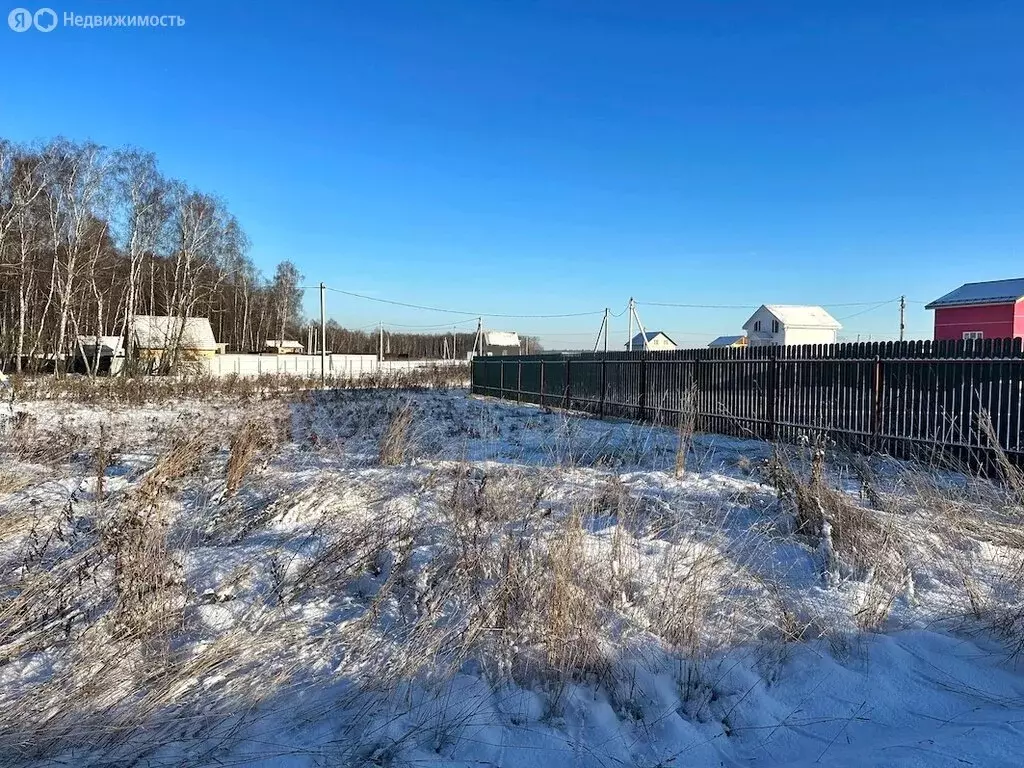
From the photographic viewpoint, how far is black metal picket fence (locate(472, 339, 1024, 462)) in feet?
20.8

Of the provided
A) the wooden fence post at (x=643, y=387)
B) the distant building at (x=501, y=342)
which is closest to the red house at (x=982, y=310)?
the wooden fence post at (x=643, y=387)

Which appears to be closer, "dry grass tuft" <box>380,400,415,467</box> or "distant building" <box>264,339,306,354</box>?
"dry grass tuft" <box>380,400,415,467</box>

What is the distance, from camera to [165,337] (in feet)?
109

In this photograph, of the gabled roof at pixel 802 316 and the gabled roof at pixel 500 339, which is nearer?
the gabled roof at pixel 802 316

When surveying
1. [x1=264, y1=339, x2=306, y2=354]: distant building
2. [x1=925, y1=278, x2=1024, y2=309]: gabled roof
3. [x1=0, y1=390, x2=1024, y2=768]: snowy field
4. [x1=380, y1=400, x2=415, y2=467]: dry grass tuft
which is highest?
[x1=925, y1=278, x2=1024, y2=309]: gabled roof

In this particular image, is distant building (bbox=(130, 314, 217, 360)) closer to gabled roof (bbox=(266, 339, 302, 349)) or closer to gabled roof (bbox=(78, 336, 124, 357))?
gabled roof (bbox=(78, 336, 124, 357))

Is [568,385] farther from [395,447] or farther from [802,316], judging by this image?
[802,316]

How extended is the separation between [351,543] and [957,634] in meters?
2.98

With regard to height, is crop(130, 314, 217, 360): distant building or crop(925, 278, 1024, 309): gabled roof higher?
crop(925, 278, 1024, 309): gabled roof

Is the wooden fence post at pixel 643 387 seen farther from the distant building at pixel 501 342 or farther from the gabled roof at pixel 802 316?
the distant building at pixel 501 342

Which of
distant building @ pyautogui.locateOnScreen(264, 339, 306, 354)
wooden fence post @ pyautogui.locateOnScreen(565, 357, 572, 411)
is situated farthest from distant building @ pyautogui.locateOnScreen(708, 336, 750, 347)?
distant building @ pyautogui.locateOnScreen(264, 339, 306, 354)

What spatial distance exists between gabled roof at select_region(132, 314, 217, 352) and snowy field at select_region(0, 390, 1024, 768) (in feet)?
106

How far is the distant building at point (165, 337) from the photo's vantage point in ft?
105

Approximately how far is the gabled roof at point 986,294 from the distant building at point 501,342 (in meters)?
48.2
